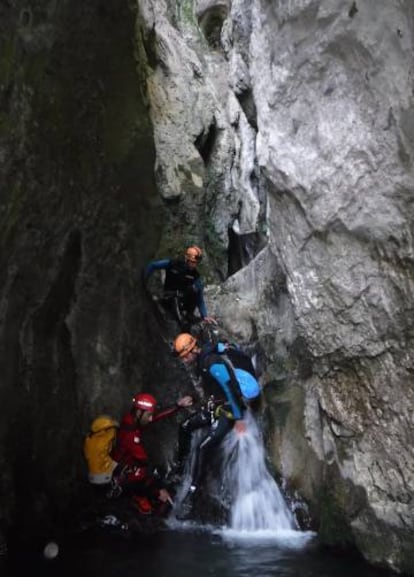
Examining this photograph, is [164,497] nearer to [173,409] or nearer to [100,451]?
[100,451]

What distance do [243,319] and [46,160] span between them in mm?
5120

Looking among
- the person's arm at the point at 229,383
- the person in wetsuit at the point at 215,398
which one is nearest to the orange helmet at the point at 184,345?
the person in wetsuit at the point at 215,398

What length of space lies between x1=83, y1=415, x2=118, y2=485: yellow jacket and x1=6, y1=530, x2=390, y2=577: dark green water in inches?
35.0

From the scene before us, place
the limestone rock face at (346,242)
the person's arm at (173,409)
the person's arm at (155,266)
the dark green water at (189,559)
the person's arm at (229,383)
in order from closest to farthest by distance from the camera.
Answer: the limestone rock face at (346,242)
the dark green water at (189,559)
the person's arm at (229,383)
the person's arm at (173,409)
the person's arm at (155,266)

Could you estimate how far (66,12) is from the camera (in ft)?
31.1

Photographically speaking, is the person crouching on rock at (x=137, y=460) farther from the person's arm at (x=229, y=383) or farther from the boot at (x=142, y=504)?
the person's arm at (x=229, y=383)

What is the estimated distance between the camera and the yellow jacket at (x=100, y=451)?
33.4ft

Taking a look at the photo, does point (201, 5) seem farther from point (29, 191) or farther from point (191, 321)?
point (29, 191)

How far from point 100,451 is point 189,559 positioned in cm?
235

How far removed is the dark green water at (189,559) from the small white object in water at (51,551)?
0.07 m

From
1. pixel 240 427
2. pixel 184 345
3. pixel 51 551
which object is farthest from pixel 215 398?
pixel 51 551

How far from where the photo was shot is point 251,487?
10438 mm

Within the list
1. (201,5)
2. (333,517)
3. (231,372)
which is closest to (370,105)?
(231,372)

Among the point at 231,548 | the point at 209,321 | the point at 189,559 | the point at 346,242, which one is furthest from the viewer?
the point at 209,321
